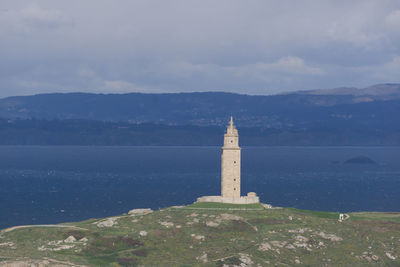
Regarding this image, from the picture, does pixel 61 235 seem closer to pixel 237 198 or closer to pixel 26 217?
pixel 237 198

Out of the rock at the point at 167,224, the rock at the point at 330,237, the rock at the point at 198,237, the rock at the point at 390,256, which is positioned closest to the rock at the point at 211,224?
the rock at the point at 198,237

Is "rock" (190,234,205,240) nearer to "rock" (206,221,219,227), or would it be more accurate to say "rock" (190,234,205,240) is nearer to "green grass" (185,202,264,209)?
"rock" (206,221,219,227)

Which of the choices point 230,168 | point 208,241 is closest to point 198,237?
point 208,241

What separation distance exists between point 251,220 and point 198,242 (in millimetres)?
13097

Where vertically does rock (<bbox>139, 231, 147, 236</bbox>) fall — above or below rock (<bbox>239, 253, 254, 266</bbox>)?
above

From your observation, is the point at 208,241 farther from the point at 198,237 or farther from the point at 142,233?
the point at 142,233

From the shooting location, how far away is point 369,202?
163750 millimetres

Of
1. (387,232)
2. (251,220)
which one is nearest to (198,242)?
(251,220)

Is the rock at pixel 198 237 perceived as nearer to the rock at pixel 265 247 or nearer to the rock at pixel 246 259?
the rock at pixel 246 259

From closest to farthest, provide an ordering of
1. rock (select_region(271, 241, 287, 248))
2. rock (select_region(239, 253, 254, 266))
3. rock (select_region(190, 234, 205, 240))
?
1. rock (select_region(239, 253, 254, 266))
2. rock (select_region(271, 241, 287, 248))
3. rock (select_region(190, 234, 205, 240))

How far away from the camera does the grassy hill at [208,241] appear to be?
6662 centimetres

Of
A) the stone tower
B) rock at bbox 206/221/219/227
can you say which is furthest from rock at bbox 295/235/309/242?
the stone tower

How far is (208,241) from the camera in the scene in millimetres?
74250

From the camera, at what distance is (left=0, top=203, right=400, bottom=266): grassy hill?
6662 centimetres
